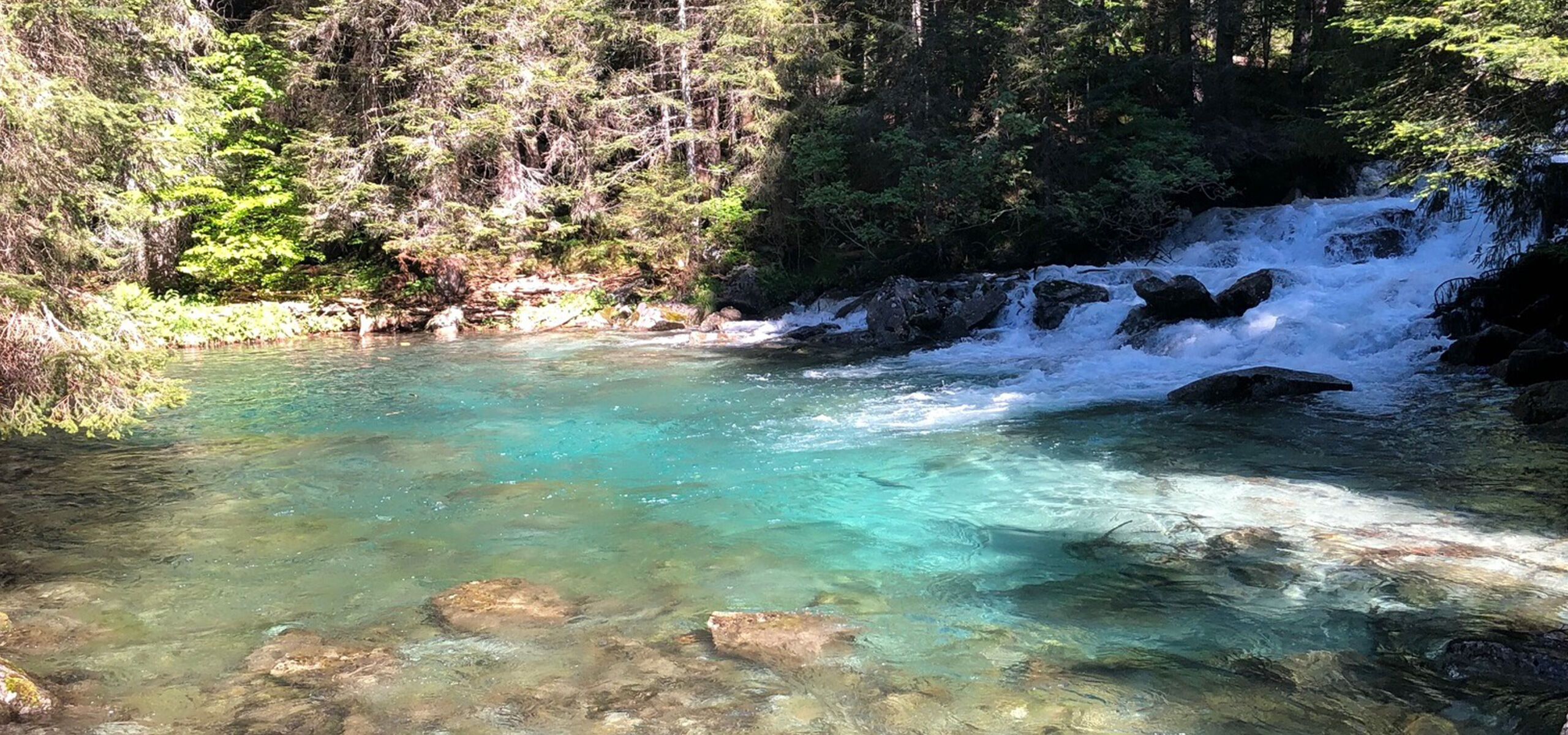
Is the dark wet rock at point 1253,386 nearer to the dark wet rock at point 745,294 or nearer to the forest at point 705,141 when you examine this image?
the forest at point 705,141

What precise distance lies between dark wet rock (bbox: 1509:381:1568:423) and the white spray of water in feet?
4.56

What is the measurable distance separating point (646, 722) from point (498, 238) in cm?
2214

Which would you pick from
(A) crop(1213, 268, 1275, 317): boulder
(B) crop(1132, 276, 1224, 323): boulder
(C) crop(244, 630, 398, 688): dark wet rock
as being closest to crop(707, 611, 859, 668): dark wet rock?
(C) crop(244, 630, 398, 688): dark wet rock

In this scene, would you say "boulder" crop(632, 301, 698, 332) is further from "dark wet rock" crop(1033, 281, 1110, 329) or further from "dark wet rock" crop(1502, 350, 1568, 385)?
"dark wet rock" crop(1502, 350, 1568, 385)

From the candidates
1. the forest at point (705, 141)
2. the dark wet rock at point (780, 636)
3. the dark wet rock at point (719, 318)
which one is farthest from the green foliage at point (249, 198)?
the dark wet rock at point (780, 636)

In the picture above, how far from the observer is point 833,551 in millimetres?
7121

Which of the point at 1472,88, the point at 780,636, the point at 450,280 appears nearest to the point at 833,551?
the point at 780,636

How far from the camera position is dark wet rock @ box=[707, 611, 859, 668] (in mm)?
5219

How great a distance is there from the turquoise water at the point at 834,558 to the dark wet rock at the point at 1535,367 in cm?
47

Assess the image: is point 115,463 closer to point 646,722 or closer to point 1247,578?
point 646,722

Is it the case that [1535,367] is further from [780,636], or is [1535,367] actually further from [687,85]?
[687,85]

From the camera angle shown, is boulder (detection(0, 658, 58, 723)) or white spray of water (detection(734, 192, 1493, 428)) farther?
white spray of water (detection(734, 192, 1493, 428))

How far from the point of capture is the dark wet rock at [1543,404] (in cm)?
982

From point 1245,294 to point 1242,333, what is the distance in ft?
3.81
